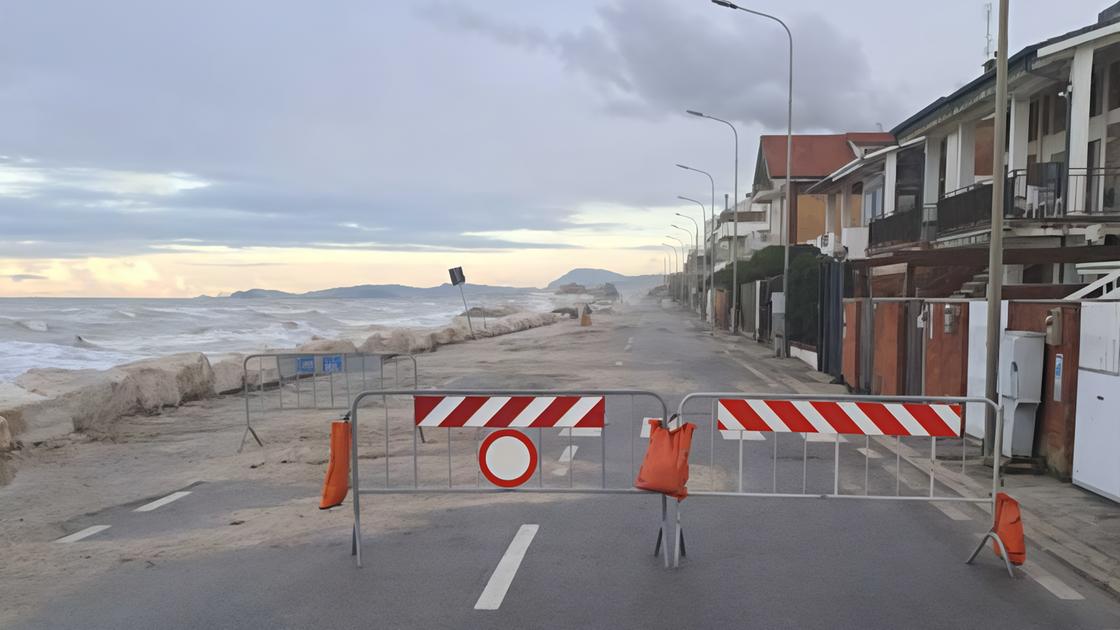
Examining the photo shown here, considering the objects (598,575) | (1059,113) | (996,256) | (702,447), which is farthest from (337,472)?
(1059,113)

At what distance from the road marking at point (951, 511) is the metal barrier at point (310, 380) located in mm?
7375

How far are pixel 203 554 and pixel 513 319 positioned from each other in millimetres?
47994

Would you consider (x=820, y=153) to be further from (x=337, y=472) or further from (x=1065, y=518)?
(x=337, y=472)

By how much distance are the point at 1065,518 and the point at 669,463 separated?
3.95 m

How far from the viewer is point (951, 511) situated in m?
7.99

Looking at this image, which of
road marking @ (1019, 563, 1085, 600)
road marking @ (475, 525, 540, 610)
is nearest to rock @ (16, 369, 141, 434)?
road marking @ (475, 525, 540, 610)

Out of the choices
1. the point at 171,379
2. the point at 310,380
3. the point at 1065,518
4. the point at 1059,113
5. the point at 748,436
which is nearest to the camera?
the point at 1065,518

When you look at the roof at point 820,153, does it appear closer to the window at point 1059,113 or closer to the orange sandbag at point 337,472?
the window at point 1059,113

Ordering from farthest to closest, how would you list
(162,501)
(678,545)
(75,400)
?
(75,400) < (162,501) < (678,545)

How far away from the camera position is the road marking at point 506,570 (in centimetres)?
547

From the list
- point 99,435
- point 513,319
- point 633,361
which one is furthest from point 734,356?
point 513,319

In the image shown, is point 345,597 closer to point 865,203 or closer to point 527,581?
point 527,581

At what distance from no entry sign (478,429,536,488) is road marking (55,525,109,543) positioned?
3387 millimetres

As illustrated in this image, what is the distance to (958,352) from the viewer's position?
39.8 ft
